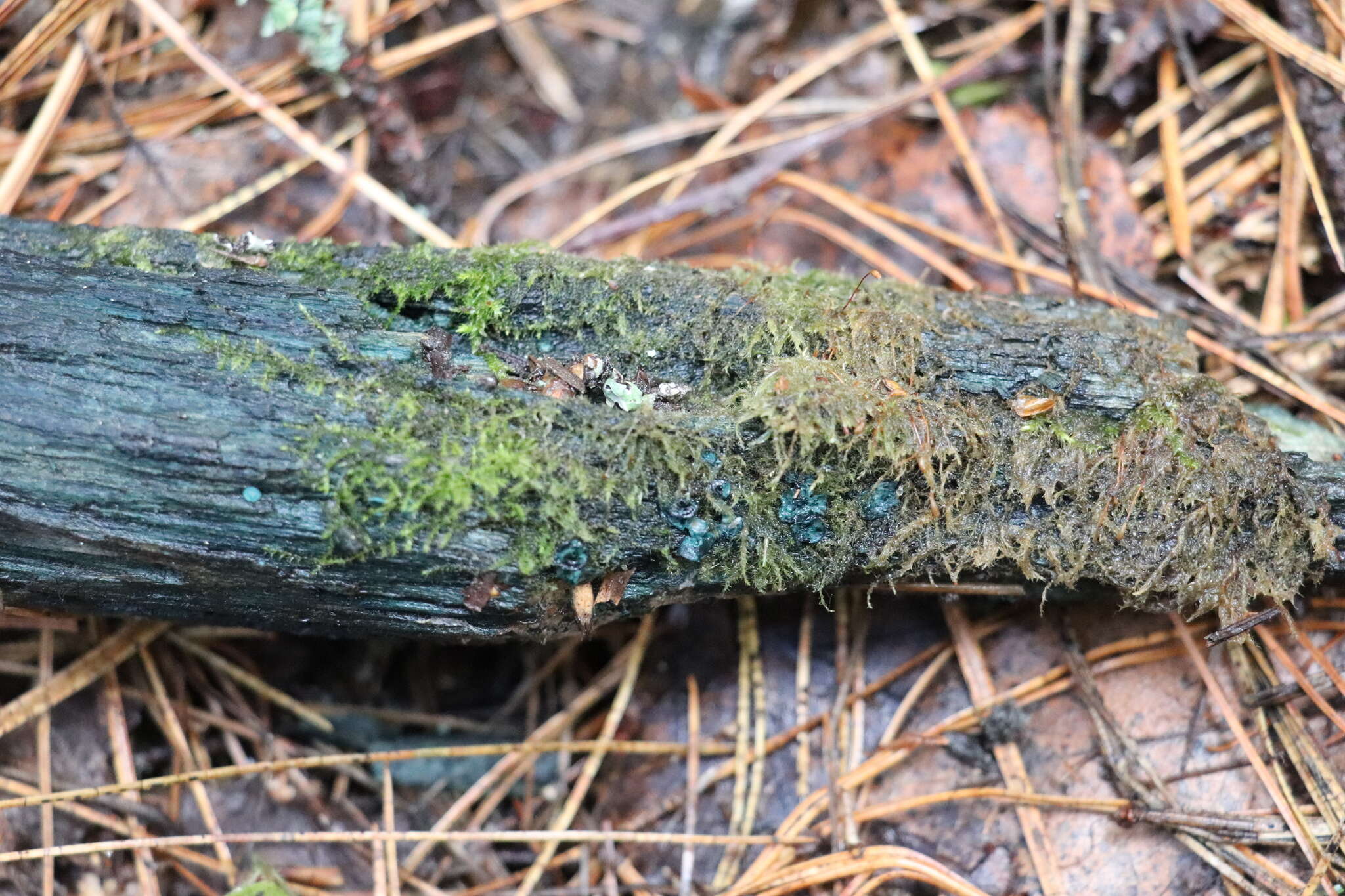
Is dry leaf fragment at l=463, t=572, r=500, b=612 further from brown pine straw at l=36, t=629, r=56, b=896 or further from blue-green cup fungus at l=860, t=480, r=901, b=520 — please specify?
brown pine straw at l=36, t=629, r=56, b=896

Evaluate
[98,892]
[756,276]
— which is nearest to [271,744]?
[98,892]

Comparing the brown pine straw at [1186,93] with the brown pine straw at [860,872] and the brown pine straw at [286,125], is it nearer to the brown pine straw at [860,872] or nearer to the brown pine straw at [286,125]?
the brown pine straw at [286,125]

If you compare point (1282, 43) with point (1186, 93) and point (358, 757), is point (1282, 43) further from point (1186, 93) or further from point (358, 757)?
point (358, 757)

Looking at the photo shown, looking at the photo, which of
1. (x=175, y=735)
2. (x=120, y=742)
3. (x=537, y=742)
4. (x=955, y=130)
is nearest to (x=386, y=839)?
(x=537, y=742)

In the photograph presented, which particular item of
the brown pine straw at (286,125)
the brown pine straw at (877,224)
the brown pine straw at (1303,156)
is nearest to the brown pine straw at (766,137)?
the brown pine straw at (877,224)

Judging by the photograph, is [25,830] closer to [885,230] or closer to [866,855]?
[866,855]

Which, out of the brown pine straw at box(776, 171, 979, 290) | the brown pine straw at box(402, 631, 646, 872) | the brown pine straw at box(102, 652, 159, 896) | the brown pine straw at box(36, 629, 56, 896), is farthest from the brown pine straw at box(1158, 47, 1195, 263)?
the brown pine straw at box(36, 629, 56, 896)

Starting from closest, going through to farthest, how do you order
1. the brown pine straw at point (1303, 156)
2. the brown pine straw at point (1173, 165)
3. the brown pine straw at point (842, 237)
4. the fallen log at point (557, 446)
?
the fallen log at point (557, 446), the brown pine straw at point (1303, 156), the brown pine straw at point (1173, 165), the brown pine straw at point (842, 237)
